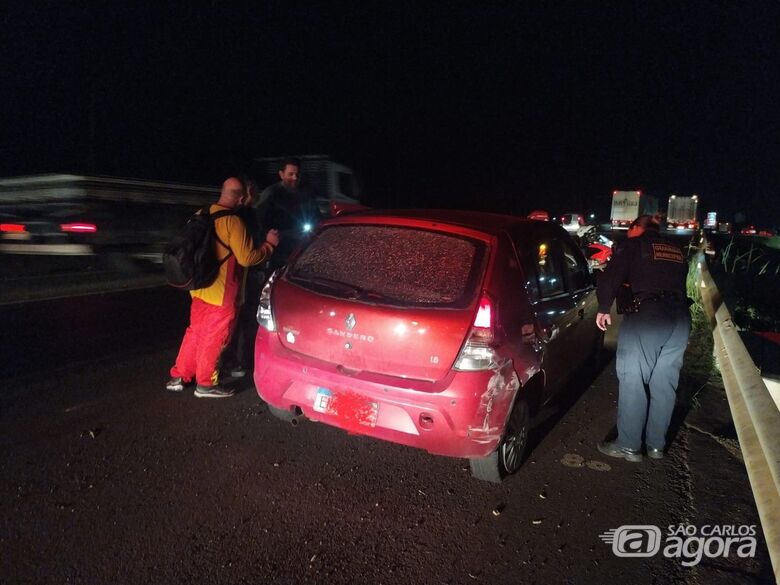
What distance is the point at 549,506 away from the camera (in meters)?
3.32

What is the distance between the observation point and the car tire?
343 centimetres

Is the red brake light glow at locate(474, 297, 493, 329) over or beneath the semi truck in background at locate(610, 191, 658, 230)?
over

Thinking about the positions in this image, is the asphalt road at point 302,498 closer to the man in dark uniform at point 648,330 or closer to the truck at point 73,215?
the man in dark uniform at point 648,330

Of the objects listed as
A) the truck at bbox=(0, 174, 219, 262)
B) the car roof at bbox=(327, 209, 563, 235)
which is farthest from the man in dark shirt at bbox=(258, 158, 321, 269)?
the truck at bbox=(0, 174, 219, 262)

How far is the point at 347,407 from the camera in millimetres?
3328

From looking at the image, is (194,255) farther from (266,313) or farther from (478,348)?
(478,348)

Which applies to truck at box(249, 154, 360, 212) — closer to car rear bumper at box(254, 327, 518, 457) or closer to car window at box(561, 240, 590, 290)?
car window at box(561, 240, 590, 290)

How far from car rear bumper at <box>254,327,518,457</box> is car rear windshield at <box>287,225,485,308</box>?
18.2 inches

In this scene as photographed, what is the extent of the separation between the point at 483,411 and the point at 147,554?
185 centimetres

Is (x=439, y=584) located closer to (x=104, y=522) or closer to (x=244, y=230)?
(x=104, y=522)

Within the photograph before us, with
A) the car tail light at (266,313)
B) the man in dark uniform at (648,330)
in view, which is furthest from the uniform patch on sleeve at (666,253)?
the car tail light at (266,313)

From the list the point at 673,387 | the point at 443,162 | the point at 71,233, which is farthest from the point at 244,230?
the point at 443,162

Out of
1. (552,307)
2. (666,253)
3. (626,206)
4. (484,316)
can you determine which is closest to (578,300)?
(552,307)

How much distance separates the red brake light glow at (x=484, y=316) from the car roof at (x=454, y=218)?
529 millimetres
